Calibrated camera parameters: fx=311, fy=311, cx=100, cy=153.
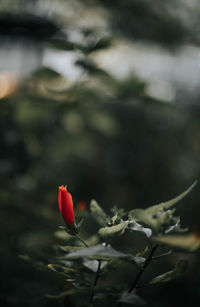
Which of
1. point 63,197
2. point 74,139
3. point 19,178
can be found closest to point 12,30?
point 74,139

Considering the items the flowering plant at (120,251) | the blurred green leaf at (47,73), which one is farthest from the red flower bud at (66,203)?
the blurred green leaf at (47,73)

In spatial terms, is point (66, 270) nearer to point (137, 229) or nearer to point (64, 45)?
point (137, 229)

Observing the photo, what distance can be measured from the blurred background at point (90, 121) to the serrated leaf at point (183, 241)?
0.05 meters

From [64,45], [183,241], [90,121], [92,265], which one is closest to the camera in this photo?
[183,241]

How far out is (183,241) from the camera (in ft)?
0.83

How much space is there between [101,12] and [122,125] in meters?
0.87

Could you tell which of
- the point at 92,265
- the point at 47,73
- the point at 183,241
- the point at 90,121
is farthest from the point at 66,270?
the point at 90,121

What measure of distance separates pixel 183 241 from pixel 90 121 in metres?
0.79

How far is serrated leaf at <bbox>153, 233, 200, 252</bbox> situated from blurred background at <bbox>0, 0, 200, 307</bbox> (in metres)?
0.05

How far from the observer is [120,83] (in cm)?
79

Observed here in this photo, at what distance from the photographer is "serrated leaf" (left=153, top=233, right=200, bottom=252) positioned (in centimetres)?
25

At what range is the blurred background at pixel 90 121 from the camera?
0.74m

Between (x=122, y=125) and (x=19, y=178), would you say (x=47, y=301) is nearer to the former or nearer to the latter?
(x=19, y=178)

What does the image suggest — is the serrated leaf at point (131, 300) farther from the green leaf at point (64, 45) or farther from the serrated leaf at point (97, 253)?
the green leaf at point (64, 45)
